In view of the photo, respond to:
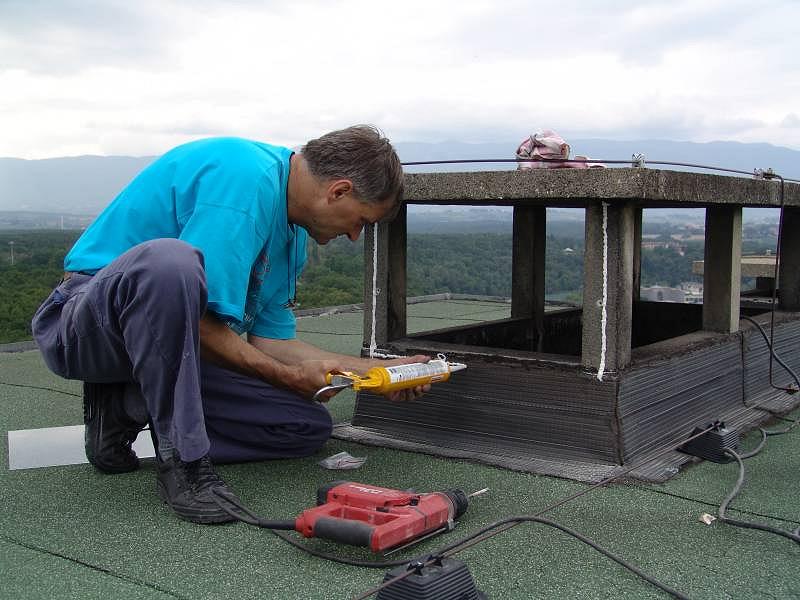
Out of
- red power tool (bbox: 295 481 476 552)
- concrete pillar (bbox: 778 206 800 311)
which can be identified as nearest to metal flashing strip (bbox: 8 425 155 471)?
red power tool (bbox: 295 481 476 552)

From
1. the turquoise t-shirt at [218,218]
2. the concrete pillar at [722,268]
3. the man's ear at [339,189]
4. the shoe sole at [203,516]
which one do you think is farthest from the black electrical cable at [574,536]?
the concrete pillar at [722,268]

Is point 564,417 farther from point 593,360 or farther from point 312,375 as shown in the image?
point 312,375

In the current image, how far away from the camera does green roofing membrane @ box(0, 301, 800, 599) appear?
1.60m

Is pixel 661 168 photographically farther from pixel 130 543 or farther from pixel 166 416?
pixel 130 543

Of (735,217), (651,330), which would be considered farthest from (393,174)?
(651,330)

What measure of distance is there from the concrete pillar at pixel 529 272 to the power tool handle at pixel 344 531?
2.13 meters

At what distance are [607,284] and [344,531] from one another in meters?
1.14

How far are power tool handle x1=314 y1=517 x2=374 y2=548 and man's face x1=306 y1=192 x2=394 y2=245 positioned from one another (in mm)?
794

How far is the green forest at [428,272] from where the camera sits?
554 cm

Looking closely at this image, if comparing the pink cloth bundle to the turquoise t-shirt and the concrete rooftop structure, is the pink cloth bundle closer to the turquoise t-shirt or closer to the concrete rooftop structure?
the concrete rooftop structure

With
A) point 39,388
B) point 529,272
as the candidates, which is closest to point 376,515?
point 529,272

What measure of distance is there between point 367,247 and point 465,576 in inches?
61.4

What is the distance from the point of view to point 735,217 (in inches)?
119

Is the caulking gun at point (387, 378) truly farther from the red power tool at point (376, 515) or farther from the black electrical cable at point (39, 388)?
the black electrical cable at point (39, 388)
